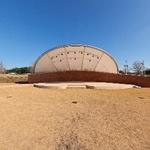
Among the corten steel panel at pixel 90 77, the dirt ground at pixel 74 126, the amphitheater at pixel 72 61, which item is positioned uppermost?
the amphitheater at pixel 72 61

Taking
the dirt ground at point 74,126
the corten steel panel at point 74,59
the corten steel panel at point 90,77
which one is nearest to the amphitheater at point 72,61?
the corten steel panel at point 74,59

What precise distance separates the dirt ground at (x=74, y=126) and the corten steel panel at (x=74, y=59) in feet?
51.4

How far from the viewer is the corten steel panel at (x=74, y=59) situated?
24.8 meters

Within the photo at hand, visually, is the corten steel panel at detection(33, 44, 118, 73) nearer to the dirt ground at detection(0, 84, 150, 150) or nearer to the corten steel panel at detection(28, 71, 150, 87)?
the corten steel panel at detection(28, 71, 150, 87)

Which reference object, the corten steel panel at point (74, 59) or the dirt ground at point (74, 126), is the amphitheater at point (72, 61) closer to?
the corten steel panel at point (74, 59)

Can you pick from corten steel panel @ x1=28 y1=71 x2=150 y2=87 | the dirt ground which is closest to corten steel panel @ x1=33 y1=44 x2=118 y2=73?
corten steel panel @ x1=28 y1=71 x2=150 y2=87

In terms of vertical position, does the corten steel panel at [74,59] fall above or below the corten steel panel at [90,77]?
above

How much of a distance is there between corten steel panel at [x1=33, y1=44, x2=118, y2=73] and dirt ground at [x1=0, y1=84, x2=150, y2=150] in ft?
51.4

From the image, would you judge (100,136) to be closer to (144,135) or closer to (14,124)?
(144,135)

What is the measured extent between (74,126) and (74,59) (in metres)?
19.5

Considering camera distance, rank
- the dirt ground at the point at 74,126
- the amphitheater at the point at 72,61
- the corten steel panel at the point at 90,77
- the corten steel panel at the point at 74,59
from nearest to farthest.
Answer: the dirt ground at the point at 74,126 → the corten steel panel at the point at 90,77 → the amphitheater at the point at 72,61 → the corten steel panel at the point at 74,59

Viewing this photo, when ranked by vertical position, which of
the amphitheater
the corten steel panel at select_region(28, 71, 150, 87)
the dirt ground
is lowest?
the dirt ground

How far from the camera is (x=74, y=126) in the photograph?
237 inches

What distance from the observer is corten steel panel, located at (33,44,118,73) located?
2476 cm
